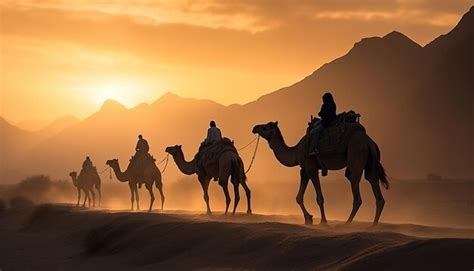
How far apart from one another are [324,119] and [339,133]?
0.70 meters

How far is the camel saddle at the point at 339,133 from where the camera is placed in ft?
69.5

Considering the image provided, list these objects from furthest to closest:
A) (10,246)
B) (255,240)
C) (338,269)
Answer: (10,246)
(255,240)
(338,269)

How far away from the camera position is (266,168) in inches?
6722

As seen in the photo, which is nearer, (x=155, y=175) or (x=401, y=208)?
(x=155, y=175)

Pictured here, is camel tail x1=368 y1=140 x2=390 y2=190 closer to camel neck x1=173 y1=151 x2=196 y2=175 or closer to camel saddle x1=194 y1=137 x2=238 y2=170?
camel saddle x1=194 y1=137 x2=238 y2=170

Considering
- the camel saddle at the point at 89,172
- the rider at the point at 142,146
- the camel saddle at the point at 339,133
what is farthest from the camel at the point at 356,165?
the camel saddle at the point at 89,172

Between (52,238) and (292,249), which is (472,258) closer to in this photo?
(292,249)

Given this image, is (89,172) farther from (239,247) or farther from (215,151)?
(239,247)

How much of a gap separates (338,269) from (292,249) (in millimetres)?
2539

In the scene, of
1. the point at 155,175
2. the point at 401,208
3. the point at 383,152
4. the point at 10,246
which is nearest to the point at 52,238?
the point at 10,246

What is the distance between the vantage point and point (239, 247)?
18.4m

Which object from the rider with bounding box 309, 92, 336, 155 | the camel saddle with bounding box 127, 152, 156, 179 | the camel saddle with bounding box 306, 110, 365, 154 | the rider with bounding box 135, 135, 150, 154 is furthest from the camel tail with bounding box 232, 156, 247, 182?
the camel saddle with bounding box 127, 152, 156, 179

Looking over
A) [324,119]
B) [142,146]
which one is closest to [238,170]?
[324,119]

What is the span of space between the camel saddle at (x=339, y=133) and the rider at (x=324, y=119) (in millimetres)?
Result: 103
